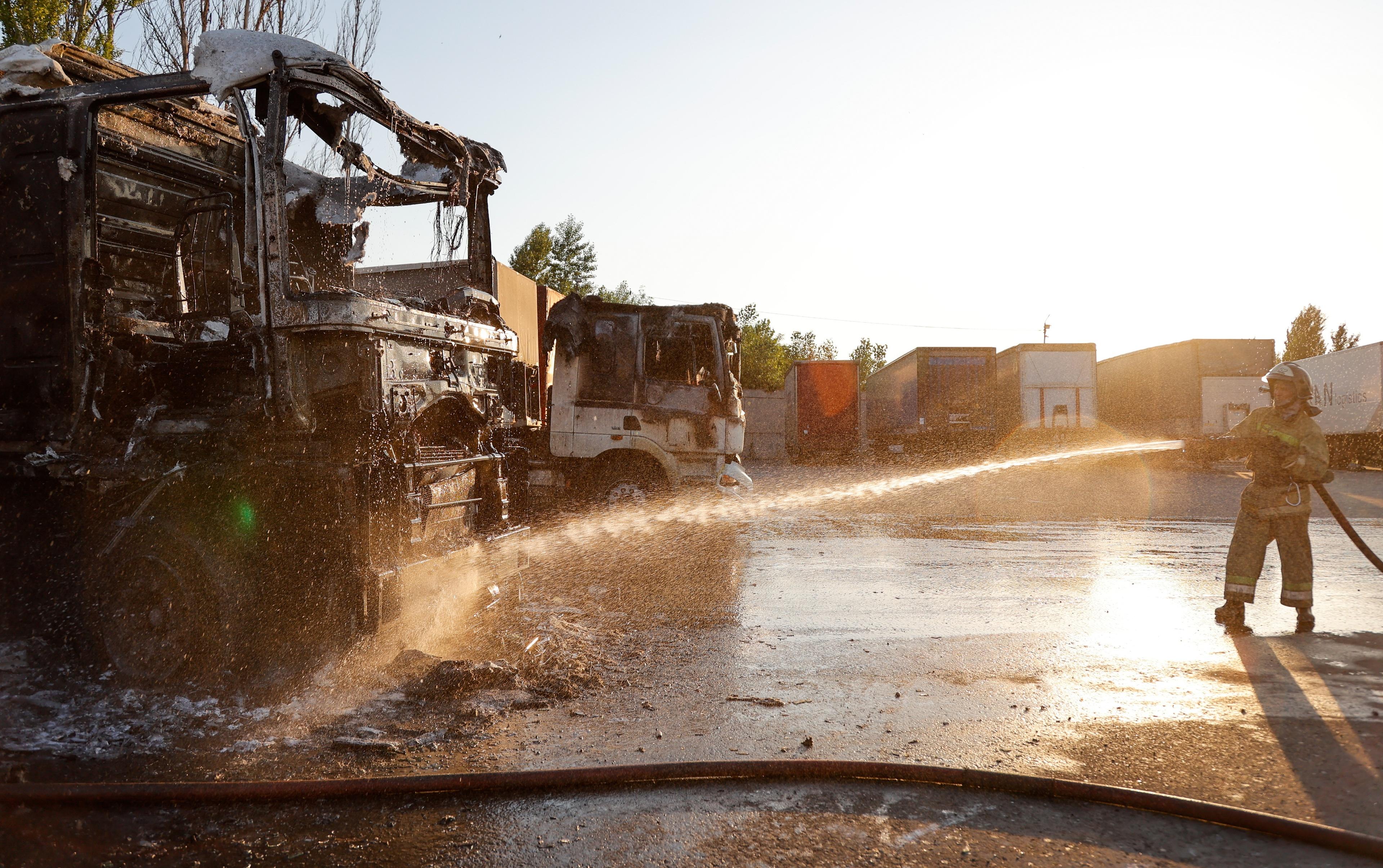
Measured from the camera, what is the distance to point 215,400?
4898mm

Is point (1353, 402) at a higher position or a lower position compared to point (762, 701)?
higher

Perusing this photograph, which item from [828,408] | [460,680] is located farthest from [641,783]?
[828,408]

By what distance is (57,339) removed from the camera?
15.5 feet

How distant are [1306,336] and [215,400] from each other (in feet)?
228

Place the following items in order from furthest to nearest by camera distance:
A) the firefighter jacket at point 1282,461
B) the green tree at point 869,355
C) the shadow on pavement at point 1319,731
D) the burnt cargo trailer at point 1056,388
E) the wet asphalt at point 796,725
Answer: the green tree at point 869,355, the burnt cargo trailer at point 1056,388, the firefighter jacket at point 1282,461, the shadow on pavement at point 1319,731, the wet asphalt at point 796,725

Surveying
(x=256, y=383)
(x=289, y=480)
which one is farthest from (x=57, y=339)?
(x=289, y=480)

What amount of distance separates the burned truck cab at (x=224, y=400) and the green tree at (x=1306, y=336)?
6609cm

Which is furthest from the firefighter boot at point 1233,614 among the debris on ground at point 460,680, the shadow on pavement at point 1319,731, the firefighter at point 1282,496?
the debris on ground at point 460,680

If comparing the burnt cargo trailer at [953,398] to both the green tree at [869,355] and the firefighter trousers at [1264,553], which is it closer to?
the firefighter trousers at [1264,553]

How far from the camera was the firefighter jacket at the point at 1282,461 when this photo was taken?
235 inches

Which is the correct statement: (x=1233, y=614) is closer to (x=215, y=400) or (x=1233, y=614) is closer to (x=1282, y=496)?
(x=1282, y=496)

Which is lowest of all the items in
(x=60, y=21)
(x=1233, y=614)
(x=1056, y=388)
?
(x=1233, y=614)

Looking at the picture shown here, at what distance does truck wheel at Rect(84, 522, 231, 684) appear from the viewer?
14.8ft

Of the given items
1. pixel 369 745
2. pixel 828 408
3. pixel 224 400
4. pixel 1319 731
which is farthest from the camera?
pixel 828 408
